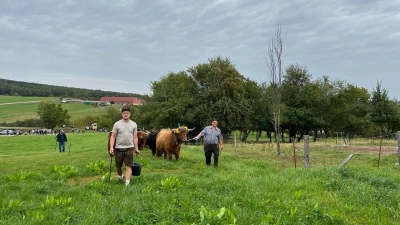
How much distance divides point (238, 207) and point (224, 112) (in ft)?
124

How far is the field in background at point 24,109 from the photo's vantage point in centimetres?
10494

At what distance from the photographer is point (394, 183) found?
27.3ft

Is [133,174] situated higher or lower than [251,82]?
lower

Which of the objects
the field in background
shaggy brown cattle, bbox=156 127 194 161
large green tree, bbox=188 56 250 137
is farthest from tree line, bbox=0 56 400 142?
the field in background

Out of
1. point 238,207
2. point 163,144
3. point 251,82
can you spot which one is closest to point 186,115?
point 251,82

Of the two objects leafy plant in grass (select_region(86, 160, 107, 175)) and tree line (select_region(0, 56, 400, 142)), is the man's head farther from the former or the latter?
tree line (select_region(0, 56, 400, 142))

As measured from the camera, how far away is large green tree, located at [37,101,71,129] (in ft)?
273

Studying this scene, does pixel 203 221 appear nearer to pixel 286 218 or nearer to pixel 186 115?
pixel 286 218

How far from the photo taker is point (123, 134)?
826cm

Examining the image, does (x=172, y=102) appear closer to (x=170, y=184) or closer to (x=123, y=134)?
(x=123, y=134)

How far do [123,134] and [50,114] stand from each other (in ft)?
272

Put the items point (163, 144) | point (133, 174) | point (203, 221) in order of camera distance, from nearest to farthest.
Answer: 1. point (203, 221)
2. point (133, 174)
3. point (163, 144)

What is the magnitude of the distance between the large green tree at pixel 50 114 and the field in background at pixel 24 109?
2060cm

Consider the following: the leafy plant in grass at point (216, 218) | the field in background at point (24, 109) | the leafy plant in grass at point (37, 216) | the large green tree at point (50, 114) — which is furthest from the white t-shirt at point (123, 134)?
the field in background at point (24, 109)
